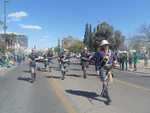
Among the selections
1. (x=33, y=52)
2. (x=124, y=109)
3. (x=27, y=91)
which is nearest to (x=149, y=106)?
(x=124, y=109)

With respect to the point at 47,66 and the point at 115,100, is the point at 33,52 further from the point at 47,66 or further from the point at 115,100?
the point at 47,66

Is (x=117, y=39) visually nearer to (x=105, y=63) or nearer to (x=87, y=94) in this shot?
(x=87, y=94)

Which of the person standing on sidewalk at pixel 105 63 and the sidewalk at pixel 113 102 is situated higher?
the person standing on sidewalk at pixel 105 63

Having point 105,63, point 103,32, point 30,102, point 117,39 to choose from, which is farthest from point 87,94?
point 117,39

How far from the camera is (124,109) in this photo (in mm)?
12797

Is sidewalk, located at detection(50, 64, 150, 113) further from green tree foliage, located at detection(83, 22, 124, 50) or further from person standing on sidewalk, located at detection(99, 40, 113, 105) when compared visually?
green tree foliage, located at detection(83, 22, 124, 50)

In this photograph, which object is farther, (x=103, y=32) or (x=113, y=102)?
(x=103, y=32)

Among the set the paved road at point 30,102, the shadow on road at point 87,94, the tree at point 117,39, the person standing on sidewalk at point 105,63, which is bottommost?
the paved road at point 30,102

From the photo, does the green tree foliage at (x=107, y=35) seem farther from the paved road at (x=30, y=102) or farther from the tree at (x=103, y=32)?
the paved road at (x=30, y=102)

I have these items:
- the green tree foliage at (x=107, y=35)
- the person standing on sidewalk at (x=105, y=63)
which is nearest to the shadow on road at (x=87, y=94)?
the person standing on sidewalk at (x=105, y=63)

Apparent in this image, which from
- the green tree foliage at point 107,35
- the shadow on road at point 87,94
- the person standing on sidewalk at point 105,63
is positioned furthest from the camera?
the green tree foliage at point 107,35

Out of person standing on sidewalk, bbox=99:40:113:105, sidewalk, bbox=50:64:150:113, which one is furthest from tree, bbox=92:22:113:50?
A: person standing on sidewalk, bbox=99:40:113:105

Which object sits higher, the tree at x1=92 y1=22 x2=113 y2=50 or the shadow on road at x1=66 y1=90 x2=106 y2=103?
the tree at x1=92 y1=22 x2=113 y2=50

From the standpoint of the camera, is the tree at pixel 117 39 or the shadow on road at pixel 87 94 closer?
the shadow on road at pixel 87 94
